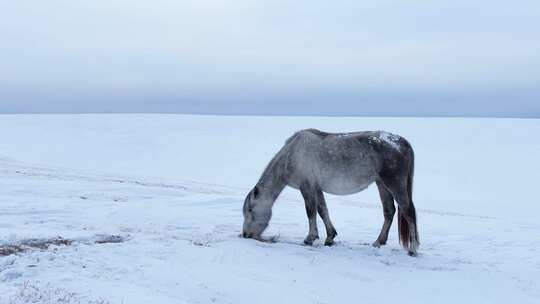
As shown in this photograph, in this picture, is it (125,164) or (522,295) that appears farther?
(125,164)

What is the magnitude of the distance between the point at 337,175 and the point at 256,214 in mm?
1825

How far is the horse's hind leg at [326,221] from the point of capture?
10250mm

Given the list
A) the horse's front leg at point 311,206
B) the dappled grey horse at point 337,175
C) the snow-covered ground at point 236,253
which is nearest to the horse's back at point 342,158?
the dappled grey horse at point 337,175

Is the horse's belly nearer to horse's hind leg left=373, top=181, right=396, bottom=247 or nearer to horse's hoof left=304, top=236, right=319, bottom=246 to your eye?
horse's hind leg left=373, top=181, right=396, bottom=247

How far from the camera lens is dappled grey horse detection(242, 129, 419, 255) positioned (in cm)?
1000

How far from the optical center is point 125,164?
119 ft

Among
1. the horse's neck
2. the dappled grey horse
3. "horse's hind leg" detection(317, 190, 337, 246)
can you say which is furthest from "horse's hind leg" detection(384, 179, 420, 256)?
the horse's neck

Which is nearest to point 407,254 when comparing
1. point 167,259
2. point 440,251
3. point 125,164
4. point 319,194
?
point 440,251

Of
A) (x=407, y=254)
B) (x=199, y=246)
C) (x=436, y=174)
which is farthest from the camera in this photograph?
(x=436, y=174)

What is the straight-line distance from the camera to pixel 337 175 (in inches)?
405

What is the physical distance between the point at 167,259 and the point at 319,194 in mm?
4027

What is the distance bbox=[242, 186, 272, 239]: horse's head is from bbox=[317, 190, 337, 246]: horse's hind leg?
41.0 inches

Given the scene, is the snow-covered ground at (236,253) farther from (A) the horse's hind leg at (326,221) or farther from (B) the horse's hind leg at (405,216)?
(A) the horse's hind leg at (326,221)

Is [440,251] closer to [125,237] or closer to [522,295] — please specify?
[522,295]
